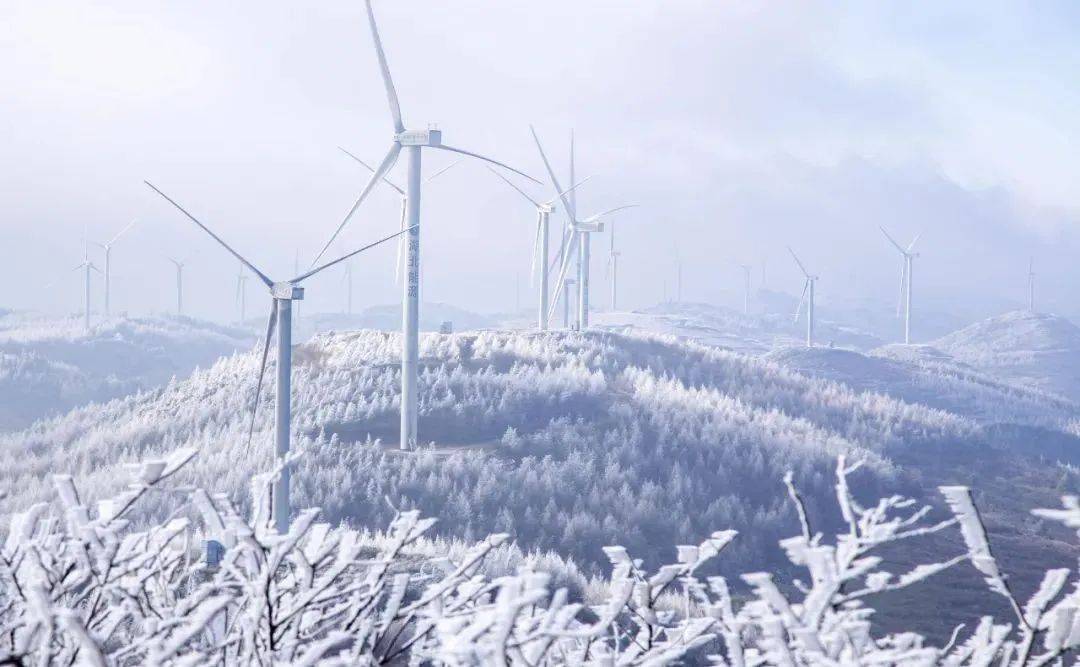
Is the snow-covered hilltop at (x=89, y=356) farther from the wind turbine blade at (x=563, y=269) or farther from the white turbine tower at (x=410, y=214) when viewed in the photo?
the white turbine tower at (x=410, y=214)

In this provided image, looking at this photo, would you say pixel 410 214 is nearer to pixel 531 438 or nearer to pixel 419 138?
pixel 419 138

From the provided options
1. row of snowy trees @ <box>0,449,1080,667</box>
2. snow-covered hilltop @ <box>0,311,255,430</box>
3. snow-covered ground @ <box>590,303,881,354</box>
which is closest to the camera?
row of snowy trees @ <box>0,449,1080,667</box>

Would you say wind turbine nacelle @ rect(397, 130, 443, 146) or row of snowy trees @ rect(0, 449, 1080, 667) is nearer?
row of snowy trees @ rect(0, 449, 1080, 667)

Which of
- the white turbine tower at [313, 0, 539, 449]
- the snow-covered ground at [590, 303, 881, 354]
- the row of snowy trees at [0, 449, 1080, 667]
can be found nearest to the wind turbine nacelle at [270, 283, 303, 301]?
the white turbine tower at [313, 0, 539, 449]

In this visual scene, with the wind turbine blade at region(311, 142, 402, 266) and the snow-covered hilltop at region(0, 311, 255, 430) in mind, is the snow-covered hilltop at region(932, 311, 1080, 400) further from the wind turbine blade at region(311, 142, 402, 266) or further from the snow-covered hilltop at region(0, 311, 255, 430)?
the wind turbine blade at region(311, 142, 402, 266)

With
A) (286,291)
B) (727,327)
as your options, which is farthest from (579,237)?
(727,327)

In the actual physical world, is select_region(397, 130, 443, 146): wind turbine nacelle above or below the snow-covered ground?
above

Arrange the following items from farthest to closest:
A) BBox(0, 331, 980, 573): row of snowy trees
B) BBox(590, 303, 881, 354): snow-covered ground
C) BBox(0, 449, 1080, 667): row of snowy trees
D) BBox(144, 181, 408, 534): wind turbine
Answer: BBox(590, 303, 881, 354): snow-covered ground < BBox(0, 331, 980, 573): row of snowy trees < BBox(144, 181, 408, 534): wind turbine < BBox(0, 449, 1080, 667): row of snowy trees

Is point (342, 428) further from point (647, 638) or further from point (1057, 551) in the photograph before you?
point (647, 638)
